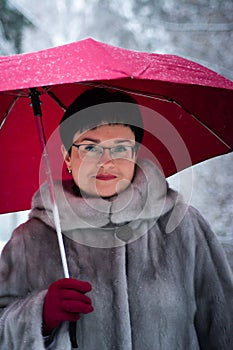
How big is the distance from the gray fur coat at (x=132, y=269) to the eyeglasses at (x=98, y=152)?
0.10m

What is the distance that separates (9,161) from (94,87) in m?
0.49

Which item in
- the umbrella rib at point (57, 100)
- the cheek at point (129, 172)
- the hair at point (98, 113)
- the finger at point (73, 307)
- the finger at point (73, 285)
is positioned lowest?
the finger at point (73, 307)

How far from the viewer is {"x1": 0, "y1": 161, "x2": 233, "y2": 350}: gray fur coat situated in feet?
6.20

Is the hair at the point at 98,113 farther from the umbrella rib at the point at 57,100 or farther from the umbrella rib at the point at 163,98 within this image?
the umbrella rib at the point at 57,100

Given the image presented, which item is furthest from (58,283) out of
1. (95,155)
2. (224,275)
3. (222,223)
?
(222,223)

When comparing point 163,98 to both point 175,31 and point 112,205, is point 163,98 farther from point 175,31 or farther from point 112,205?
point 175,31

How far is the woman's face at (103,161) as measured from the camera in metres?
1.90

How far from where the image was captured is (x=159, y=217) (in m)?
2.01

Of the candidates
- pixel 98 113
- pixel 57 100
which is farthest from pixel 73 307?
pixel 57 100

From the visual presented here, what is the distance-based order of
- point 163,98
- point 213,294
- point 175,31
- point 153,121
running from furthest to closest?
point 175,31
point 153,121
point 163,98
point 213,294

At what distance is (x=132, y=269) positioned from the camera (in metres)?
1.95

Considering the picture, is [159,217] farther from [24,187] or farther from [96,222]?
[24,187]

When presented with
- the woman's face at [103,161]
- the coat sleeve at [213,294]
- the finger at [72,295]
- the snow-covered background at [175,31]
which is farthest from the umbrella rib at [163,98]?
the snow-covered background at [175,31]

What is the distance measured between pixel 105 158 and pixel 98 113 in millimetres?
166
